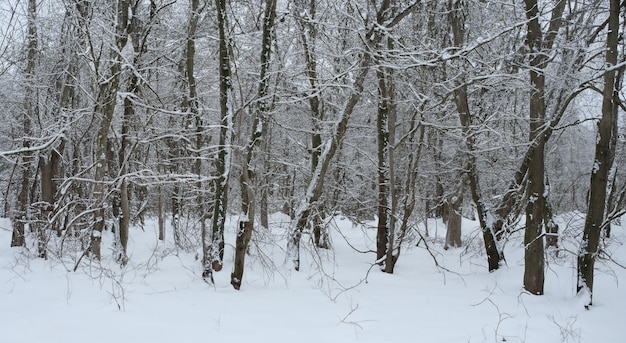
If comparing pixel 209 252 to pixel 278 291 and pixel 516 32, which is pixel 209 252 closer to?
pixel 278 291

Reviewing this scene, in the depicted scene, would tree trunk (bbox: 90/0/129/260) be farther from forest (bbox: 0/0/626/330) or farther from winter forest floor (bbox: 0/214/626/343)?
winter forest floor (bbox: 0/214/626/343)

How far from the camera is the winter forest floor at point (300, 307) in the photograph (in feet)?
16.5

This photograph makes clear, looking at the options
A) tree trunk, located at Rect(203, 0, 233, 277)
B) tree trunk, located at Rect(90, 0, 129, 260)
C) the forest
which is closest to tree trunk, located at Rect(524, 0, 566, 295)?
the forest

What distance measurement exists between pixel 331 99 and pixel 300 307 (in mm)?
7976

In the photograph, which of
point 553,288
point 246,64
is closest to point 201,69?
point 246,64

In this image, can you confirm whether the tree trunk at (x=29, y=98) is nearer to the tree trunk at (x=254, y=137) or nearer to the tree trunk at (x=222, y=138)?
the tree trunk at (x=222, y=138)

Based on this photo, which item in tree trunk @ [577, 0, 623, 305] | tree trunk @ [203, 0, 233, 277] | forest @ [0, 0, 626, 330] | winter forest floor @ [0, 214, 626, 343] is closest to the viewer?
winter forest floor @ [0, 214, 626, 343]

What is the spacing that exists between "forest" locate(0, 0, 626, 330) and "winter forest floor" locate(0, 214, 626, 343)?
410mm

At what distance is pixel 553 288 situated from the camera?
771cm

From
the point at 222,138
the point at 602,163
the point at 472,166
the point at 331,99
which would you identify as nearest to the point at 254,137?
the point at 222,138

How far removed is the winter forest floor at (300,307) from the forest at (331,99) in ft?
1.34

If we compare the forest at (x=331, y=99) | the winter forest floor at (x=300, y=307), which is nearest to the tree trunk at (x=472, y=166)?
the forest at (x=331, y=99)

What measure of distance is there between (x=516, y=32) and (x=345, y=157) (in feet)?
21.8

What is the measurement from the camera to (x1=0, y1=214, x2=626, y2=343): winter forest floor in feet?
16.5
